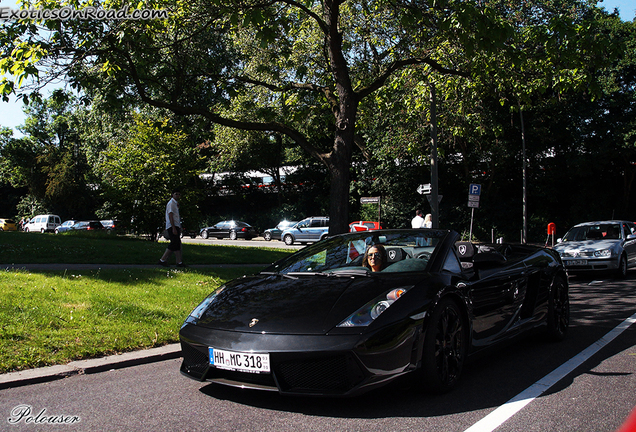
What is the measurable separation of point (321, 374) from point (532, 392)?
1748 mm

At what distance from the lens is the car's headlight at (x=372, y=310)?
12.3ft

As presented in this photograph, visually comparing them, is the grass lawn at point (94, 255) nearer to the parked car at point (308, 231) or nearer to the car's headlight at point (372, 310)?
the car's headlight at point (372, 310)

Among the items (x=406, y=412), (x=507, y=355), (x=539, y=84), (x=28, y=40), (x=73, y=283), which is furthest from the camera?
(x=539, y=84)

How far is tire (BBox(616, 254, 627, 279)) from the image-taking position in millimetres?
13562

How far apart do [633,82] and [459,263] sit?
99.8 ft

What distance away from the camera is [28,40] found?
964cm

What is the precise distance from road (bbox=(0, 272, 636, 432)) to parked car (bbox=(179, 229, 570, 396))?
207 millimetres

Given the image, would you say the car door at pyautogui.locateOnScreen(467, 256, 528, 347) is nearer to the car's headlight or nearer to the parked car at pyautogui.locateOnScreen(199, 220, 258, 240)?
the car's headlight

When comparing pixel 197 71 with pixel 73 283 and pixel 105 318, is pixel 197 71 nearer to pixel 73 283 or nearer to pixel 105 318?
pixel 73 283

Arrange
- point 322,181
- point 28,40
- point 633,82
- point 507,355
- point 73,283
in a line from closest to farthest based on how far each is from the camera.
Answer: point 507,355
point 73,283
point 28,40
point 633,82
point 322,181

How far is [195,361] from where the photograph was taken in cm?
403

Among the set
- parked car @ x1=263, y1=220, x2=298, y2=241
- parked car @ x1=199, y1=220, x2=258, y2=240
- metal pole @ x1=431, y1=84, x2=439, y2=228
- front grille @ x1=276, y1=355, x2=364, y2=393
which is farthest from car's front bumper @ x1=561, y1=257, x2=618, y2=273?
parked car @ x1=199, y1=220, x2=258, y2=240

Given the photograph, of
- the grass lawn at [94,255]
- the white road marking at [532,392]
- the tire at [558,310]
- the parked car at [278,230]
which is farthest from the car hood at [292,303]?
the parked car at [278,230]

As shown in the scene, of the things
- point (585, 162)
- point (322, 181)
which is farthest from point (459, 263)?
point (322, 181)
